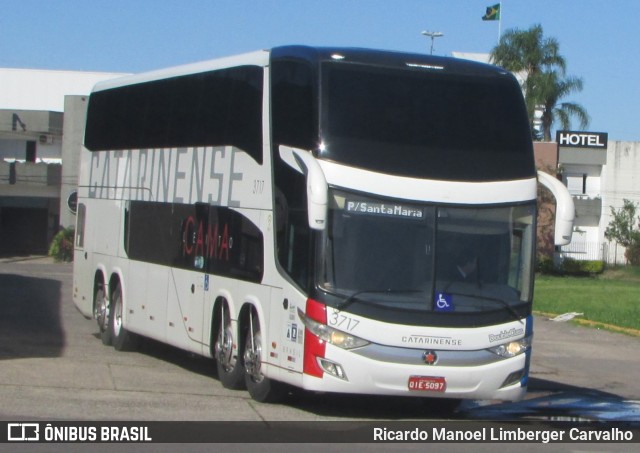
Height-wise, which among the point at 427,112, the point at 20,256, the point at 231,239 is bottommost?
the point at 20,256

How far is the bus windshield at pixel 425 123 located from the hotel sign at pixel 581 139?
189 ft

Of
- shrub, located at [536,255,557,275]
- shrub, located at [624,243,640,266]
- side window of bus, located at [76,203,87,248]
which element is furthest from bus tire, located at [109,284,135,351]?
shrub, located at [624,243,640,266]

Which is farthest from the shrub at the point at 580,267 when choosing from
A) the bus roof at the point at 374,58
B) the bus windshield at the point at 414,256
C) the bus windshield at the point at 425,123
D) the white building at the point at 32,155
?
the bus windshield at the point at 414,256

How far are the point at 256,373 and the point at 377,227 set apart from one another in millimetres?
2628

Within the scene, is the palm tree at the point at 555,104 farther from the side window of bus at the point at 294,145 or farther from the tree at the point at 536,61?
the side window of bus at the point at 294,145

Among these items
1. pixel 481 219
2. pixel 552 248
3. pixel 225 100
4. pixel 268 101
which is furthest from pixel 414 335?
pixel 552 248

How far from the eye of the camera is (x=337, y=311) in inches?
463

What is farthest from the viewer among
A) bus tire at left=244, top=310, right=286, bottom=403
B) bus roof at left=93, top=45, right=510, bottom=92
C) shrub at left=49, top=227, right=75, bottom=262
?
shrub at left=49, top=227, right=75, bottom=262

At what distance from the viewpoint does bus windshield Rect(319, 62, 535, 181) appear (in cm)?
1211

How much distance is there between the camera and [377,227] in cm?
1198

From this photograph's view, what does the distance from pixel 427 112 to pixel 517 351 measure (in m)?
2.86

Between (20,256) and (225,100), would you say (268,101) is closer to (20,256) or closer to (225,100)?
(225,100)

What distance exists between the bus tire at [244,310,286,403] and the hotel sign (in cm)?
5786

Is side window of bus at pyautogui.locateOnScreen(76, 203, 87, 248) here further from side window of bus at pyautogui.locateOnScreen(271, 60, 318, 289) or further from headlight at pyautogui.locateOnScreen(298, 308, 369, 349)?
headlight at pyautogui.locateOnScreen(298, 308, 369, 349)
